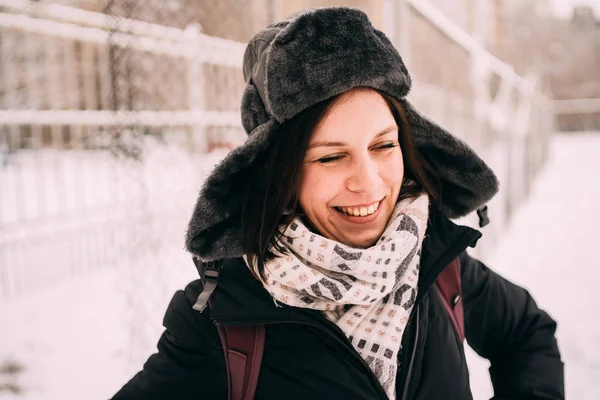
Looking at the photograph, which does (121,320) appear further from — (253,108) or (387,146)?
(387,146)

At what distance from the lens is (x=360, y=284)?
1.35 metres

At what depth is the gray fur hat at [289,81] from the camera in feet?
4.17

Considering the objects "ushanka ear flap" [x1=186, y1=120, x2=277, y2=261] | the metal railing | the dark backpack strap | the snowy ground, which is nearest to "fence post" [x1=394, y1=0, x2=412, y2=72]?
the metal railing

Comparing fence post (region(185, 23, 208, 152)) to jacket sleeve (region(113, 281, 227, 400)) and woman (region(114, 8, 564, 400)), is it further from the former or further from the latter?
jacket sleeve (region(113, 281, 227, 400))

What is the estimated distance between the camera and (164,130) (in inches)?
143

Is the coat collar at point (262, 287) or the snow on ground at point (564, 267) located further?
the snow on ground at point (564, 267)

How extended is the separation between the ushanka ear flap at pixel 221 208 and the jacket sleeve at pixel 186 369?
0.18 metres

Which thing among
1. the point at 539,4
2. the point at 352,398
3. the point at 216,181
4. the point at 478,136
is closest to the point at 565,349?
the point at 478,136

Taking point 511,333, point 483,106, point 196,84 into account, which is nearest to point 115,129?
point 196,84

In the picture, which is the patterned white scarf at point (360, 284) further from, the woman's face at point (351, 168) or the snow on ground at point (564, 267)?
the snow on ground at point (564, 267)

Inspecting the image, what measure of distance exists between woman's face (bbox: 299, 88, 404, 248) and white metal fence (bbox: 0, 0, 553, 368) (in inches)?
51.7

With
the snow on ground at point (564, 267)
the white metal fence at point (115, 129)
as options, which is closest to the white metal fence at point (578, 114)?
the snow on ground at point (564, 267)

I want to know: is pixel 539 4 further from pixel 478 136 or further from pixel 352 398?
pixel 352 398

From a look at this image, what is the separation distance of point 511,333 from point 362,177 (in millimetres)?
775
